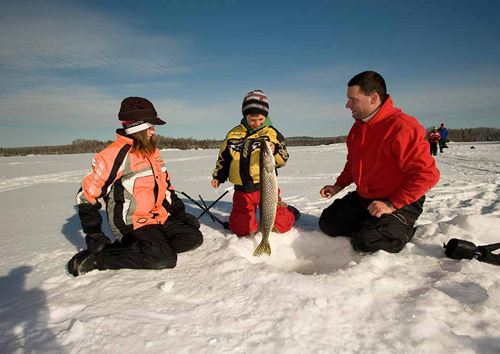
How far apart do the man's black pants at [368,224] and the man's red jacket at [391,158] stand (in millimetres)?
195

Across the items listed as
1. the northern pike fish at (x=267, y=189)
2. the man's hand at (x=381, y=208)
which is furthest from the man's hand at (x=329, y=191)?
the northern pike fish at (x=267, y=189)

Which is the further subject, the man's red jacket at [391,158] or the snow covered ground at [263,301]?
the man's red jacket at [391,158]

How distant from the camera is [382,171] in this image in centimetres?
285

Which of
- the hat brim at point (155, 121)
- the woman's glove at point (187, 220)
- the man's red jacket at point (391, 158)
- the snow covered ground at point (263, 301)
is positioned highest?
the hat brim at point (155, 121)

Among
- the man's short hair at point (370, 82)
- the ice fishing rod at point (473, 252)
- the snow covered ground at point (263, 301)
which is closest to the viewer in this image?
the snow covered ground at point (263, 301)

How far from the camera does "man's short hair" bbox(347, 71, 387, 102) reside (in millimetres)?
2727

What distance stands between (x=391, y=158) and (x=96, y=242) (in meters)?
2.90

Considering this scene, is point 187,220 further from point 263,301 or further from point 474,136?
point 474,136

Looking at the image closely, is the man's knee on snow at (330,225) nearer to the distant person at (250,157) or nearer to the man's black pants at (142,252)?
the distant person at (250,157)

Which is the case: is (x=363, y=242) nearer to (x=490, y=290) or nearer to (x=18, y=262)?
(x=490, y=290)

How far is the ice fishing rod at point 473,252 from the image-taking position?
2279mm

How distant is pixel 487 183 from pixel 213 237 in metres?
6.07

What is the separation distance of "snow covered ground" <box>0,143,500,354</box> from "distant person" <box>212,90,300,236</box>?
0.25 m

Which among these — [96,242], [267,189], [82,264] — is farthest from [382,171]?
[82,264]
